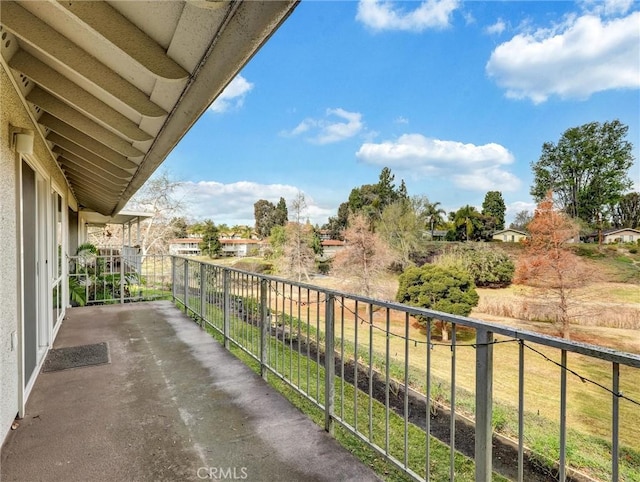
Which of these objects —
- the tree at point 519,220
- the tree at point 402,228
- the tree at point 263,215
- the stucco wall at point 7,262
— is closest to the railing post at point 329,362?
the stucco wall at point 7,262

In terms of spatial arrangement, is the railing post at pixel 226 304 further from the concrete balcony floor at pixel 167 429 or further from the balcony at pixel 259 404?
the concrete balcony floor at pixel 167 429

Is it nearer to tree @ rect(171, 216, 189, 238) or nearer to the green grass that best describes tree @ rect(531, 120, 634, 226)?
tree @ rect(171, 216, 189, 238)

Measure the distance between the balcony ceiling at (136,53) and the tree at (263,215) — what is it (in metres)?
39.1

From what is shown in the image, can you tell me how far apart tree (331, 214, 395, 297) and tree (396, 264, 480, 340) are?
2.46 metres

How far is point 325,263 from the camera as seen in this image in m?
27.0

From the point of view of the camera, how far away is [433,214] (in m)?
31.1

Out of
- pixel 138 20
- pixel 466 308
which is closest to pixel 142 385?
pixel 138 20

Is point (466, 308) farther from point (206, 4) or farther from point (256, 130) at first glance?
point (256, 130)

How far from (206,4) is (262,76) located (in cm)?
3049

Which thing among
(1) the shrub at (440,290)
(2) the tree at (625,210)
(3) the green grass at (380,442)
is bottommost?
(1) the shrub at (440,290)

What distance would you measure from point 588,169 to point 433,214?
11364 mm

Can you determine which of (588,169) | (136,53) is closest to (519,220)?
(588,169)

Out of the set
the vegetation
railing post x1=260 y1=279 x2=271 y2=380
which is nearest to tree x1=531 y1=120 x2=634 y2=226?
the vegetation

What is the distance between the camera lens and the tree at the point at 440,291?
14727 millimetres
